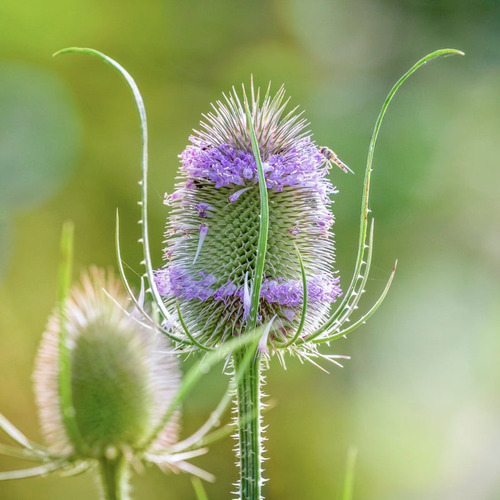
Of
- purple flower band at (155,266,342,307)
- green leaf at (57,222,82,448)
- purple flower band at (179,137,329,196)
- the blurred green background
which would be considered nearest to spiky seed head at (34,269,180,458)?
purple flower band at (155,266,342,307)

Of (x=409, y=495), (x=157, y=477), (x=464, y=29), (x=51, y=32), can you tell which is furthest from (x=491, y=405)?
(x=51, y=32)

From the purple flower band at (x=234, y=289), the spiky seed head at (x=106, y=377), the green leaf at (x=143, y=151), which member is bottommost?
the spiky seed head at (x=106, y=377)

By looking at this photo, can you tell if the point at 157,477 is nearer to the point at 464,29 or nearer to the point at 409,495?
the point at 409,495

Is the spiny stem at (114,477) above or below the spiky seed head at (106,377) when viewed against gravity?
below

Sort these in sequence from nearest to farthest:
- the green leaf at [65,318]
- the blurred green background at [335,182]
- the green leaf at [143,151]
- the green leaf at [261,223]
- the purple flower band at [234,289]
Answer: the green leaf at [65,318] < the green leaf at [143,151] < the green leaf at [261,223] < the purple flower band at [234,289] < the blurred green background at [335,182]

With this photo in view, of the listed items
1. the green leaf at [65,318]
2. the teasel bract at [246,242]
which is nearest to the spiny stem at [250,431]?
the teasel bract at [246,242]

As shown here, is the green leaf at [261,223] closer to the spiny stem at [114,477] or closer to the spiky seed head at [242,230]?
the spiky seed head at [242,230]
